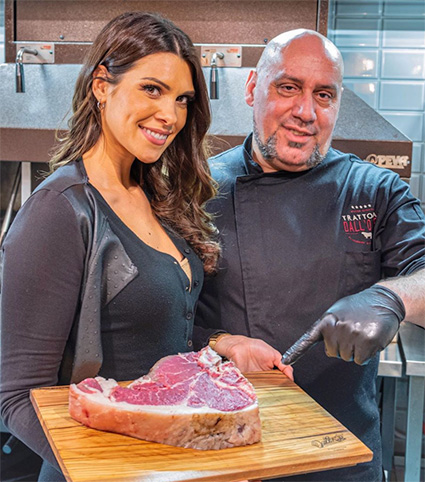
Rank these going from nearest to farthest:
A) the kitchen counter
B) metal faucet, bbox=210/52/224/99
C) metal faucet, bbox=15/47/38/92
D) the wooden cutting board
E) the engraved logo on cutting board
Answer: the wooden cutting board < the engraved logo on cutting board < the kitchen counter < metal faucet, bbox=210/52/224/99 < metal faucet, bbox=15/47/38/92

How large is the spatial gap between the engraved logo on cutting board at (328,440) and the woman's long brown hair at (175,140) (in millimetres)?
526

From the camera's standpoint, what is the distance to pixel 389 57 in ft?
9.59

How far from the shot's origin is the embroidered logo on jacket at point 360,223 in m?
1.54

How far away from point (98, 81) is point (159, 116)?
5.9 inches

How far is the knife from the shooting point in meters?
1.18

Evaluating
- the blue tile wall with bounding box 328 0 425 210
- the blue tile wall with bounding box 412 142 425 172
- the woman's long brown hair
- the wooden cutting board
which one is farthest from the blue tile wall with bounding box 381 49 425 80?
the wooden cutting board

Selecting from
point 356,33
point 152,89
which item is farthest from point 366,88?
point 152,89

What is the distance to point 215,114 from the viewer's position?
234 cm

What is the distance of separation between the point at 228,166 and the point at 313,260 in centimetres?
37

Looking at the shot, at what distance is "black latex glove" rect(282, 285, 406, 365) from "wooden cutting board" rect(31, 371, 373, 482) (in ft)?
0.40

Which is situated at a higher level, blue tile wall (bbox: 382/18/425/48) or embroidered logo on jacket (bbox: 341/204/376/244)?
blue tile wall (bbox: 382/18/425/48)


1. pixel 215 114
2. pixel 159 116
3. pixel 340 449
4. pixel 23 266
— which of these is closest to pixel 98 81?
pixel 159 116

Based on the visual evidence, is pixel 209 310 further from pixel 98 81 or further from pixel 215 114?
pixel 215 114

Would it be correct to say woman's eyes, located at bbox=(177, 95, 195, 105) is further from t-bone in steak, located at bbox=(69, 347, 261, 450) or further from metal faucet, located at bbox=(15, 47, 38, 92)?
metal faucet, located at bbox=(15, 47, 38, 92)
